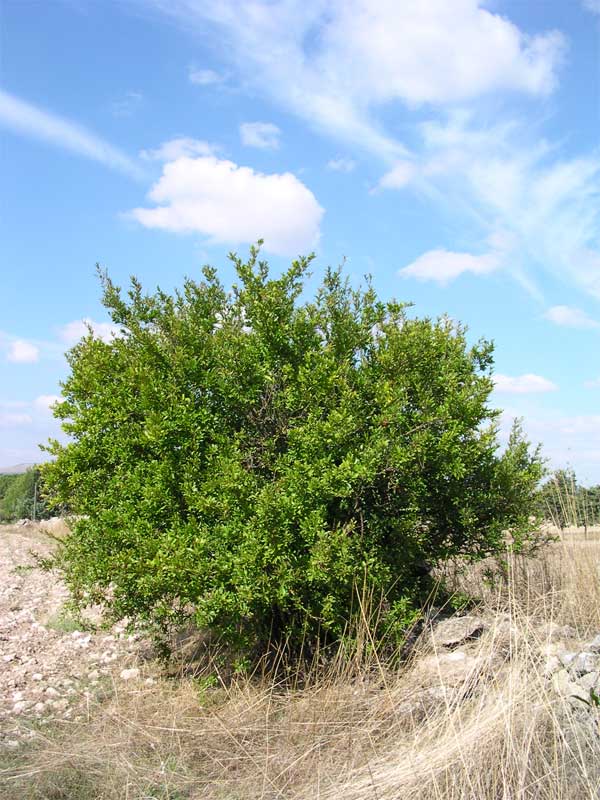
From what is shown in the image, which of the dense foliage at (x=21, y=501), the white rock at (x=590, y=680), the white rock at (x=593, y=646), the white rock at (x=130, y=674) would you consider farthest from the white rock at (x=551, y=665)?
the dense foliage at (x=21, y=501)

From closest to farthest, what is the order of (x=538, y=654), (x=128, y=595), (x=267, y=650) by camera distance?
1. (x=538, y=654)
2. (x=128, y=595)
3. (x=267, y=650)

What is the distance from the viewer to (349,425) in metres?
5.64

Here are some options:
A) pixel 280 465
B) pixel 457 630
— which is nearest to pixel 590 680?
pixel 457 630

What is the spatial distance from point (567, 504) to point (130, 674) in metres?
5.57

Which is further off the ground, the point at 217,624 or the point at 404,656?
the point at 217,624

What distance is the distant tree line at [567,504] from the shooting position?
8344 millimetres

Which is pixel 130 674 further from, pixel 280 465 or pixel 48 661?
pixel 280 465

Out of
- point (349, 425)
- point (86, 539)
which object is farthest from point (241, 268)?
point (86, 539)

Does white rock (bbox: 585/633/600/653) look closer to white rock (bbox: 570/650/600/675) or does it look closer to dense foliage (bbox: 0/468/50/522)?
white rock (bbox: 570/650/600/675)

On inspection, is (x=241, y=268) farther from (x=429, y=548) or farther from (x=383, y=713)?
(x=383, y=713)

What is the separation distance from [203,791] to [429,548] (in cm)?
328

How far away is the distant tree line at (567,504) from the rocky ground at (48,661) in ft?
16.8

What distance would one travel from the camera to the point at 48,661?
753 cm

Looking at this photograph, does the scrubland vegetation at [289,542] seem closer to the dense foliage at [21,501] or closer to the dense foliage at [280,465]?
the dense foliage at [280,465]
